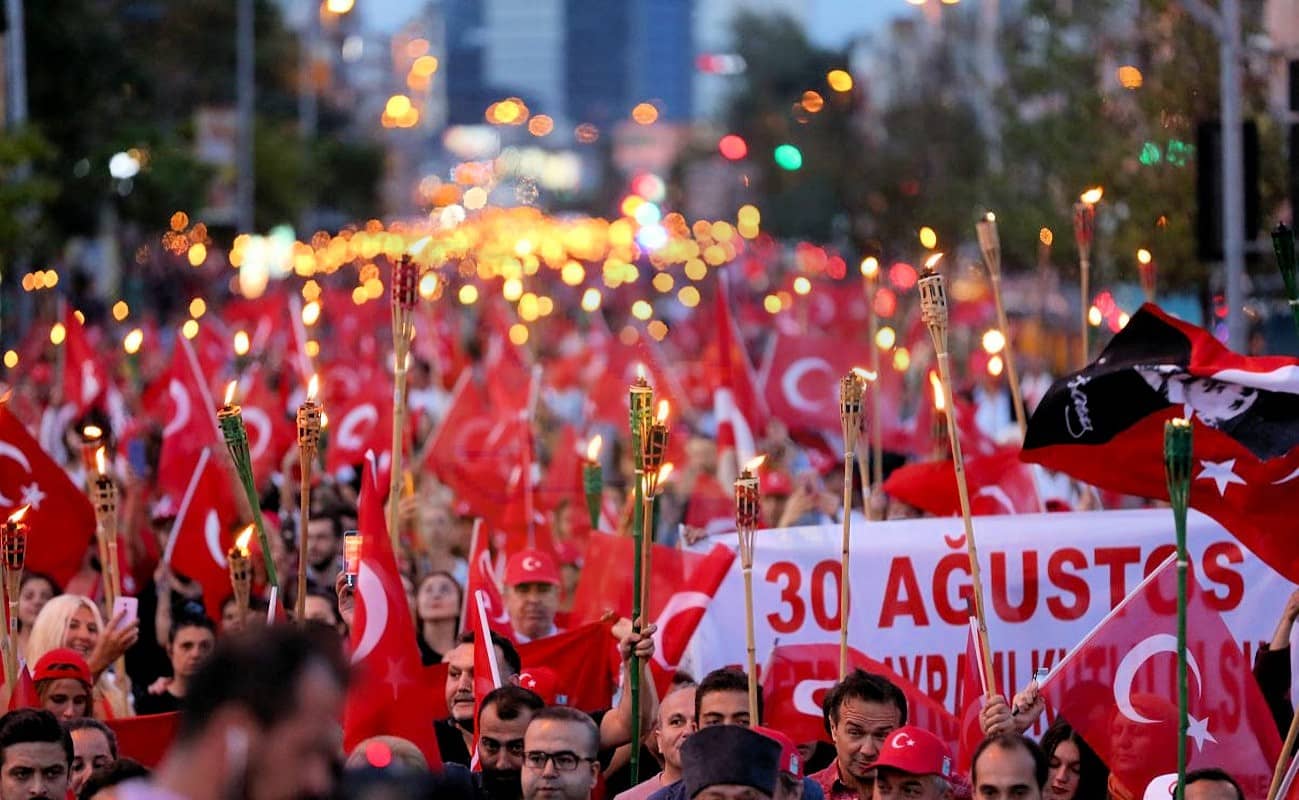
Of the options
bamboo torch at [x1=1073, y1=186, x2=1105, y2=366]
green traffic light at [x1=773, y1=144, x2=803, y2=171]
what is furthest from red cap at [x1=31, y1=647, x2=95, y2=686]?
green traffic light at [x1=773, y1=144, x2=803, y2=171]

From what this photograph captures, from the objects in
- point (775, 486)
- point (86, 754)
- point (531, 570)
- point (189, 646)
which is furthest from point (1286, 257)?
point (775, 486)

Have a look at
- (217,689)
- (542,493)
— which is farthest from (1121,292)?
(217,689)

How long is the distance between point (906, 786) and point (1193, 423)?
173 cm

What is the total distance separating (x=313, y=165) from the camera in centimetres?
6122

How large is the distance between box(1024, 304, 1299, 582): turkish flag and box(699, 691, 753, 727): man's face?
1.38m

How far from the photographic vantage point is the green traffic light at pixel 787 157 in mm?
17750

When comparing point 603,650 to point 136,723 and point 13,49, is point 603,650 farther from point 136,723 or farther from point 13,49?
point 13,49

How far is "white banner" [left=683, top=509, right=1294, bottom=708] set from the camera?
906cm

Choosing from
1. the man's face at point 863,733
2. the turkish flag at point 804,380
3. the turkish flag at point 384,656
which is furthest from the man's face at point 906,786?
the turkish flag at point 804,380

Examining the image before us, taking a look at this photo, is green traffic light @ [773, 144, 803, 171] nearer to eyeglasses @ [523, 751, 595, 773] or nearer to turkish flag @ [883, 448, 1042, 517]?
turkish flag @ [883, 448, 1042, 517]

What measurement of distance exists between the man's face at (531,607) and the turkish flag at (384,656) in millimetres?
1556

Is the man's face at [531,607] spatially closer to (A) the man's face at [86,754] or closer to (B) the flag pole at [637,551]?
(B) the flag pole at [637,551]

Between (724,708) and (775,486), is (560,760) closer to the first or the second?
(724,708)

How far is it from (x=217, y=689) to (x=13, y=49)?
82.1ft
